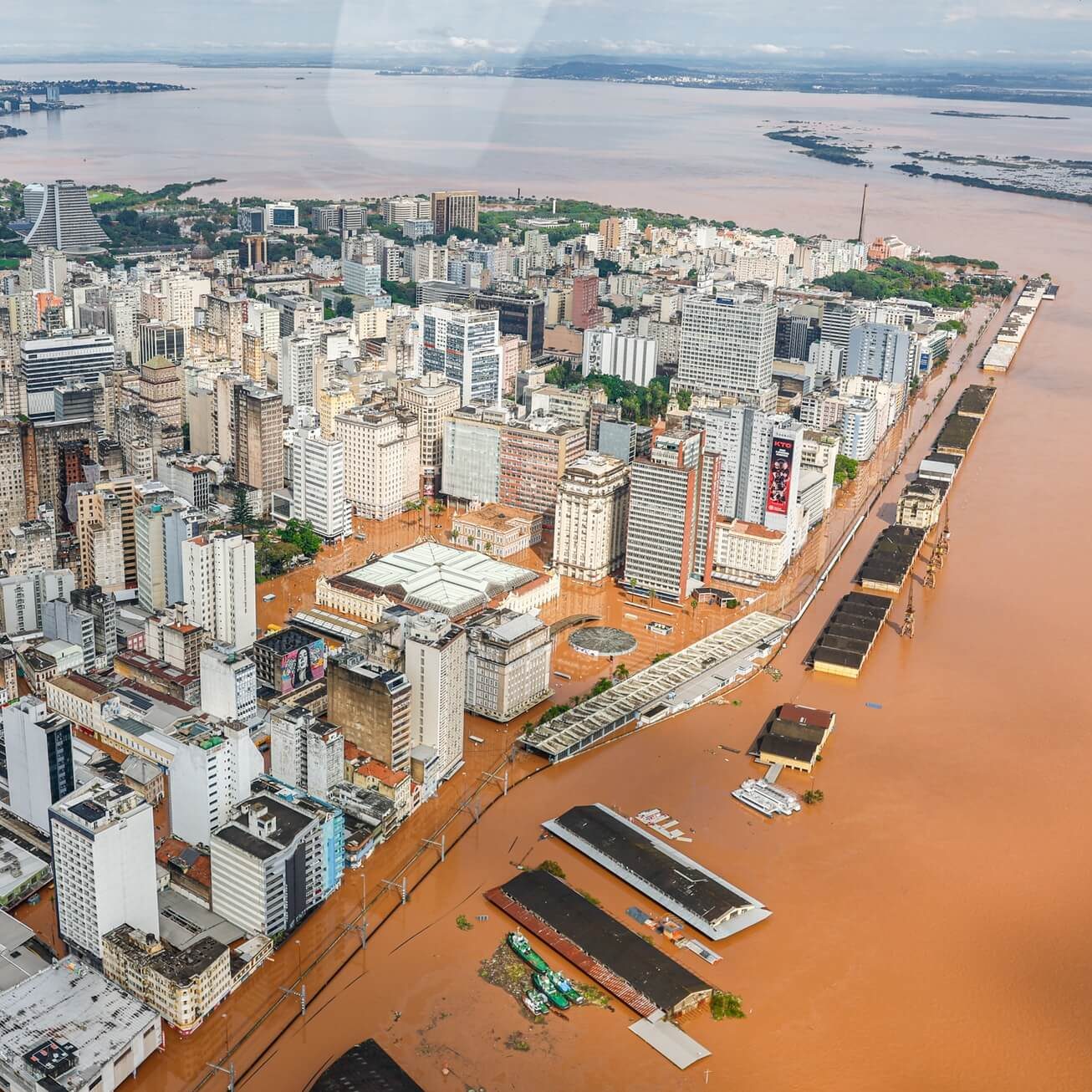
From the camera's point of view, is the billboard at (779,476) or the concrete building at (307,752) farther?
the billboard at (779,476)

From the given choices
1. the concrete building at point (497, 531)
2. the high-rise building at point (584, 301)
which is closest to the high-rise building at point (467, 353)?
the concrete building at point (497, 531)

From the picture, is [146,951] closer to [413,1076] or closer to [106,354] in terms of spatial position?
[413,1076]

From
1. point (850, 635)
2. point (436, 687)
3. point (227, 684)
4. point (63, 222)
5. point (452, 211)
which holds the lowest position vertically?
point (850, 635)

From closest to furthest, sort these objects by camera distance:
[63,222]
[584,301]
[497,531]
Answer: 1. [497,531]
2. [584,301]
3. [63,222]

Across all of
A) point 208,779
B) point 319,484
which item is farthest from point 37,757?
point 319,484

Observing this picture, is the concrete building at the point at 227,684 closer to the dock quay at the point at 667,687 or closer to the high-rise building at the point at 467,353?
the dock quay at the point at 667,687

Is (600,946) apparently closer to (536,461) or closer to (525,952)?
(525,952)

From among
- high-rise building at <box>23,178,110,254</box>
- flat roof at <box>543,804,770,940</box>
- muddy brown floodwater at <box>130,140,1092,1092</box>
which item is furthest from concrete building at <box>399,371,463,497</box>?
high-rise building at <box>23,178,110,254</box>
